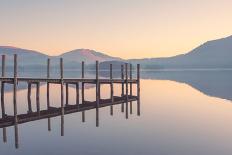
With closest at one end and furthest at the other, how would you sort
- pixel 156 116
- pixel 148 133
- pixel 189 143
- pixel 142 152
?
pixel 142 152, pixel 189 143, pixel 148 133, pixel 156 116

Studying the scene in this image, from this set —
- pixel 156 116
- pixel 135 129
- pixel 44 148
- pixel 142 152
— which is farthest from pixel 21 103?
pixel 142 152

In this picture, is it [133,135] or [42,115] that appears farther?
[133,135]

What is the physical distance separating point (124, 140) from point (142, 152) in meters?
2.47

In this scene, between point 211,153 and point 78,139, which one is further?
point 78,139

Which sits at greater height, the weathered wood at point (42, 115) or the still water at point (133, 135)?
the weathered wood at point (42, 115)

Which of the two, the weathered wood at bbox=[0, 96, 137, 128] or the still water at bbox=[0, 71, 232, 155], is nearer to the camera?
the weathered wood at bbox=[0, 96, 137, 128]

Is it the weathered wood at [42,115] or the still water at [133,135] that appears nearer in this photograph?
the weathered wood at [42,115]

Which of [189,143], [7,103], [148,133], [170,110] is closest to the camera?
[189,143]

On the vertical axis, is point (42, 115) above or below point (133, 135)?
above

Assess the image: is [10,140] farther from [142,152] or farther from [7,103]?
[7,103]

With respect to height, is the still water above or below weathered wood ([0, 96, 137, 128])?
below

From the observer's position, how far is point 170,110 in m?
36.6

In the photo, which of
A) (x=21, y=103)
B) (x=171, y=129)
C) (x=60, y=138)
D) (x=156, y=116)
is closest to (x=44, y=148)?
(x=60, y=138)

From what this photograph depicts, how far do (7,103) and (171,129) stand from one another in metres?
20.7
